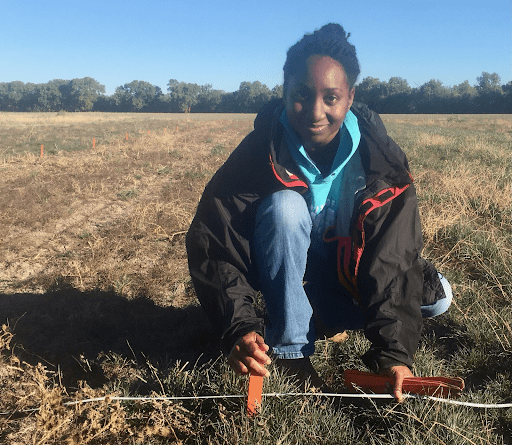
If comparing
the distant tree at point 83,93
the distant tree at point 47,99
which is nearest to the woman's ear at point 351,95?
the distant tree at point 83,93

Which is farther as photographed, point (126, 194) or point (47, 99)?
point (47, 99)

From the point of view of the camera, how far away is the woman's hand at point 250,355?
4.62 ft

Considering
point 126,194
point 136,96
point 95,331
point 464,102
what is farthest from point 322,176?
point 136,96

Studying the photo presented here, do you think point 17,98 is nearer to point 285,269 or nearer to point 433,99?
point 433,99

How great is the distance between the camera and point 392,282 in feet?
5.35

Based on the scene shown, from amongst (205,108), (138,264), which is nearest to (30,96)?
(205,108)

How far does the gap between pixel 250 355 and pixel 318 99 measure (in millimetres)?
1130

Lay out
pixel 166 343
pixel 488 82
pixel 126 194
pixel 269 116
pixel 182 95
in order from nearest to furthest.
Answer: pixel 269 116
pixel 166 343
pixel 126 194
pixel 488 82
pixel 182 95

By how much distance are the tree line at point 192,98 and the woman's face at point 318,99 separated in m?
Answer: 39.0

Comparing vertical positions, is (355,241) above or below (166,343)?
above

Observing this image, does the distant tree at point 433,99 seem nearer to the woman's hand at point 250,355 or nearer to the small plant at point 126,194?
the small plant at point 126,194

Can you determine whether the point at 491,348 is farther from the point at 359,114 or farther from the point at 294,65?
the point at 294,65

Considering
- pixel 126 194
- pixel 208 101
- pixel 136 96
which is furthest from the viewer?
pixel 136 96

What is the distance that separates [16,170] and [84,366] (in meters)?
7.75
